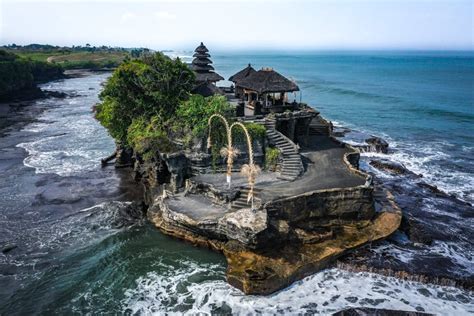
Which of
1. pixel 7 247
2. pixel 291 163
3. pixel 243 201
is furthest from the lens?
pixel 291 163

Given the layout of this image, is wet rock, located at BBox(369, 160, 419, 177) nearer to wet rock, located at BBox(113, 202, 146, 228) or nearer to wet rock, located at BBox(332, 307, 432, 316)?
wet rock, located at BBox(332, 307, 432, 316)

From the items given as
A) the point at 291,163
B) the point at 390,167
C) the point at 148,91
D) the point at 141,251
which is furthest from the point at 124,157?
the point at 390,167

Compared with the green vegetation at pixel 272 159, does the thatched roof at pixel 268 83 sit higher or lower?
higher

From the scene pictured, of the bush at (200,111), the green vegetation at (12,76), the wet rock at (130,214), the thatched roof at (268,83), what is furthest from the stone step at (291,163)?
the green vegetation at (12,76)

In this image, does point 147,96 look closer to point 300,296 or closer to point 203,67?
point 203,67

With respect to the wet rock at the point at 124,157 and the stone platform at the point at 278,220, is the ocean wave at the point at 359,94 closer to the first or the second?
the wet rock at the point at 124,157

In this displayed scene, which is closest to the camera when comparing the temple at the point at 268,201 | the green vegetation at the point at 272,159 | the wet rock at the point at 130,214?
the temple at the point at 268,201
